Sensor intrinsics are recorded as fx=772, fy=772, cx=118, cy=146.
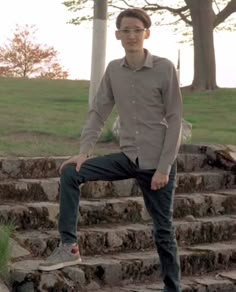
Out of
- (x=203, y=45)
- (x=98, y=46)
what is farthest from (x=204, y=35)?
(x=98, y=46)

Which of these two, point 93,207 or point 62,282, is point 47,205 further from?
point 62,282

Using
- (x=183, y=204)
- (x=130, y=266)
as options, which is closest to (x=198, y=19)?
(x=183, y=204)

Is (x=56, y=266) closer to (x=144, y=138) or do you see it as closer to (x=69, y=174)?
(x=69, y=174)

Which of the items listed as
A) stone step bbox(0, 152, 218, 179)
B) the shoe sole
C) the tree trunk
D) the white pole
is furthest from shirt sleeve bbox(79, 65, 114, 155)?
the tree trunk

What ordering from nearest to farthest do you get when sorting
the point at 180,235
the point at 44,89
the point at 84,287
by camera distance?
the point at 84,287 → the point at 180,235 → the point at 44,89

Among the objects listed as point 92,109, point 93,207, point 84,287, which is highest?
point 92,109

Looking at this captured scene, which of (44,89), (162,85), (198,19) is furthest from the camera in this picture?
(198,19)

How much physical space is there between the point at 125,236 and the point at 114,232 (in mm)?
122

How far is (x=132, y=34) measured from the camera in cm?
511

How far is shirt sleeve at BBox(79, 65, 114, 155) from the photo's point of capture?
5.35m

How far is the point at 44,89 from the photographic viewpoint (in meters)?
20.1

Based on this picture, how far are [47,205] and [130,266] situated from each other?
1.05m

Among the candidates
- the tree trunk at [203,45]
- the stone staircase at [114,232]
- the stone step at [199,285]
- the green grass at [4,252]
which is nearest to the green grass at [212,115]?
the tree trunk at [203,45]

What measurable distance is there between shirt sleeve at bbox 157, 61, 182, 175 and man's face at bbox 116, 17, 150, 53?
258 mm
